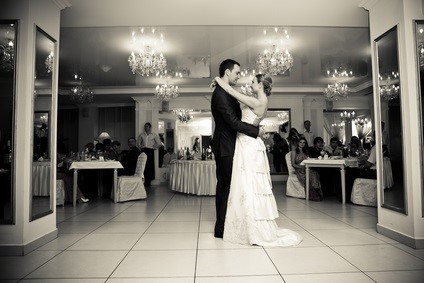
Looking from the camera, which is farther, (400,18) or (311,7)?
(311,7)

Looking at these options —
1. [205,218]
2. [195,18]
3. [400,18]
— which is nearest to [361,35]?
[400,18]

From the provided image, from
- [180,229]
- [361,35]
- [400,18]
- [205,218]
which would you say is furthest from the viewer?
[361,35]

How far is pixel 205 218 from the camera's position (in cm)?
455

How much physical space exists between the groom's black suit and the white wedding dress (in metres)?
0.10

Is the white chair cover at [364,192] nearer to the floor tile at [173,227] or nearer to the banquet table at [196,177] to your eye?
the banquet table at [196,177]

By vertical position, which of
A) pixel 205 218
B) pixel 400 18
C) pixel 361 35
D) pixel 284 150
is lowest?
pixel 205 218

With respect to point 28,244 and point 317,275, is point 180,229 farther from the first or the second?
point 317,275

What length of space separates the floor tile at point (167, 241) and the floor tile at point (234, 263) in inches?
11.3

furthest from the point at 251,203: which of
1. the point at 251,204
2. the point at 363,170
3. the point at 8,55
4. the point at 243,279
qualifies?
the point at 363,170

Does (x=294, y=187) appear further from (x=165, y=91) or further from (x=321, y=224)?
(x=165, y=91)

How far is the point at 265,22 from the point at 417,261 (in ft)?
11.0

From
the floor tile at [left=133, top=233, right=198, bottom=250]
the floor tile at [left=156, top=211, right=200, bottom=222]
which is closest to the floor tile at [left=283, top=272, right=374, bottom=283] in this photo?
the floor tile at [left=133, top=233, right=198, bottom=250]

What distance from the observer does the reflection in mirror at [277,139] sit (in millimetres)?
10961

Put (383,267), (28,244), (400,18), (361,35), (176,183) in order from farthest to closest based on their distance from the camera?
(176,183) → (361,35) → (400,18) → (28,244) → (383,267)
